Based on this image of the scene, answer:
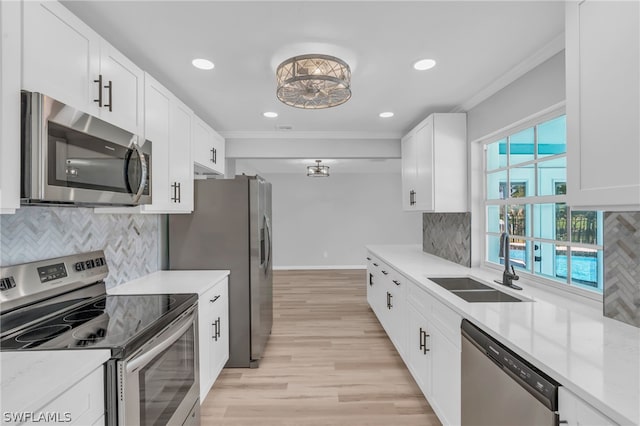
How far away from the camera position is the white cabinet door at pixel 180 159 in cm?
236

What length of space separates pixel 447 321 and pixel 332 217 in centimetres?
580

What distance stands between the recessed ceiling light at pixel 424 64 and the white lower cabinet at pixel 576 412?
1.95 m

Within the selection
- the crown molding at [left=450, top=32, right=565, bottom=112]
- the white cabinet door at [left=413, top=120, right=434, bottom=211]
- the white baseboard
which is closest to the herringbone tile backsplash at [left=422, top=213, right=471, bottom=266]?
the white cabinet door at [left=413, top=120, right=434, bottom=211]

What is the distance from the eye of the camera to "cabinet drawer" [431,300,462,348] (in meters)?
1.76

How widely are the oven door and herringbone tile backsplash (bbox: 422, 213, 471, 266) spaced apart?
248 cm

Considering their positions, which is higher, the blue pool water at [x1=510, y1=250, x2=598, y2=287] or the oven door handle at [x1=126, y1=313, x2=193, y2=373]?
the blue pool water at [x1=510, y1=250, x2=598, y2=287]

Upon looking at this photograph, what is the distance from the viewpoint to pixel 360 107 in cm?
309

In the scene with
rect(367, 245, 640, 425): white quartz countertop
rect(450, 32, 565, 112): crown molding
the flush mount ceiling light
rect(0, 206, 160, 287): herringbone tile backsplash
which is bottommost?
rect(367, 245, 640, 425): white quartz countertop

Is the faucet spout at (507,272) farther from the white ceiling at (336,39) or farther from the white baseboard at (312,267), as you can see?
the white baseboard at (312,267)

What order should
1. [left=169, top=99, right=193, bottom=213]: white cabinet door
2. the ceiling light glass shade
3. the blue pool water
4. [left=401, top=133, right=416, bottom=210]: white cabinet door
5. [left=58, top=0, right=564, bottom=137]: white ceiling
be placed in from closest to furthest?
[left=58, top=0, right=564, bottom=137]: white ceiling < the blue pool water < the ceiling light glass shade < [left=169, top=99, right=193, bottom=213]: white cabinet door < [left=401, top=133, right=416, bottom=210]: white cabinet door

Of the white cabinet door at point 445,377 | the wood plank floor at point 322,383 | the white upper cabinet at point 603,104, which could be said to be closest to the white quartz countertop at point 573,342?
the white cabinet door at point 445,377

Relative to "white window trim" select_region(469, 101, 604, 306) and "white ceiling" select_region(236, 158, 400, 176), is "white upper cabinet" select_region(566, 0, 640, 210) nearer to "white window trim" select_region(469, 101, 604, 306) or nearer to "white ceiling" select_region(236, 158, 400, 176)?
"white window trim" select_region(469, 101, 604, 306)

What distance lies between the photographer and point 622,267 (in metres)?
1.51

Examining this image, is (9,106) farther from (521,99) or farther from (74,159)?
(521,99)
